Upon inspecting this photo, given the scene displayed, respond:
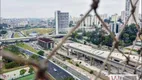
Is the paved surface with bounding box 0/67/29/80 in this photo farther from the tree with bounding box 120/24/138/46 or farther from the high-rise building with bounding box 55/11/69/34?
the high-rise building with bounding box 55/11/69/34

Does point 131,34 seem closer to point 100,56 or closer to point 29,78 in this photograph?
point 100,56

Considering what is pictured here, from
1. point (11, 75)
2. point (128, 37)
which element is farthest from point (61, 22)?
point (11, 75)

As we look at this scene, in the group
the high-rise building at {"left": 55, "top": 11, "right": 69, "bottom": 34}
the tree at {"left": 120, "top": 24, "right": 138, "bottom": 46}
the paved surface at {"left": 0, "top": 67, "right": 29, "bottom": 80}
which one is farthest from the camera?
the high-rise building at {"left": 55, "top": 11, "right": 69, "bottom": 34}

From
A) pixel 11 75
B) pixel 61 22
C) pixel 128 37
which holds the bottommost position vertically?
pixel 11 75

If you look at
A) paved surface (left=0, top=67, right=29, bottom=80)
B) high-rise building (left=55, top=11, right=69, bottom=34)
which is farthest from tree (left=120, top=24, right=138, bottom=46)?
paved surface (left=0, top=67, right=29, bottom=80)

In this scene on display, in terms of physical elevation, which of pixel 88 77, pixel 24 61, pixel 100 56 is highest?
pixel 24 61

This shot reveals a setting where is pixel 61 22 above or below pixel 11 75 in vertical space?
above

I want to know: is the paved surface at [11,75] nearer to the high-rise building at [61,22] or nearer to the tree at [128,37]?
the tree at [128,37]

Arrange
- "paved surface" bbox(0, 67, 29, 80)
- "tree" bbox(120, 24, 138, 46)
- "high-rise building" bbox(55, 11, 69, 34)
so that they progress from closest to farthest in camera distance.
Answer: "paved surface" bbox(0, 67, 29, 80) → "tree" bbox(120, 24, 138, 46) → "high-rise building" bbox(55, 11, 69, 34)

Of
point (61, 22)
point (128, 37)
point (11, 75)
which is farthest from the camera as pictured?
point (61, 22)

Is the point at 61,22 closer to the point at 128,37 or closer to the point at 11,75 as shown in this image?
the point at 128,37

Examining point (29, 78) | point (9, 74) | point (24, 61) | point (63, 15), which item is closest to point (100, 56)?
point (29, 78)
